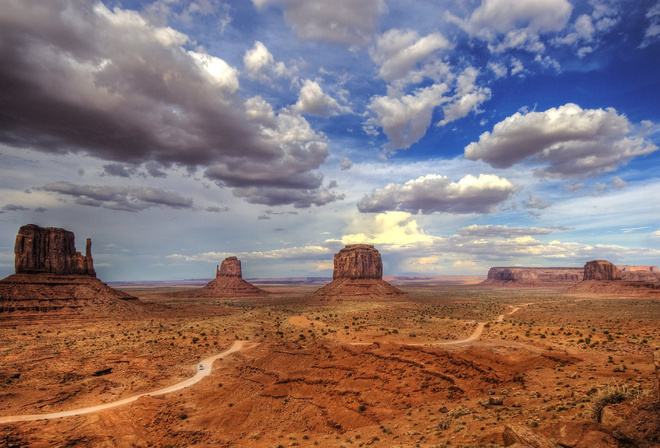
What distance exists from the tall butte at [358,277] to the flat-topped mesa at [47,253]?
243ft

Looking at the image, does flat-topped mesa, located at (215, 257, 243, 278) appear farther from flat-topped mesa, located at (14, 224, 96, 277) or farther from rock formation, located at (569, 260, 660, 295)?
rock formation, located at (569, 260, 660, 295)

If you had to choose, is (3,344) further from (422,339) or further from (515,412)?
(515,412)

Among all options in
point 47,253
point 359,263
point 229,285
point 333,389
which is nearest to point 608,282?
point 359,263

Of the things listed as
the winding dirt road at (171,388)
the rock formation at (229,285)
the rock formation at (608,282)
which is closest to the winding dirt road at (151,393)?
the winding dirt road at (171,388)

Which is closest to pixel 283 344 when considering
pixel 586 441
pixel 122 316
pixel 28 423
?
pixel 28 423

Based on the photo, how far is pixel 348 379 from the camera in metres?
26.9

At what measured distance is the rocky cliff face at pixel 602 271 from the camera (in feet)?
477

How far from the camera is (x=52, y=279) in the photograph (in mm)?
70312

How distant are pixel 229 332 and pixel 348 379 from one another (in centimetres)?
2983

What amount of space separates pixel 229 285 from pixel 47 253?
9295cm

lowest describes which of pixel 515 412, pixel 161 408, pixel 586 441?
pixel 161 408

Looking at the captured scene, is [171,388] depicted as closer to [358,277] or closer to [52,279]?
[52,279]

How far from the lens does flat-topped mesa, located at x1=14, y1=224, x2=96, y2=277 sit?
69.3m

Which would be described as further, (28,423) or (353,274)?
(353,274)
